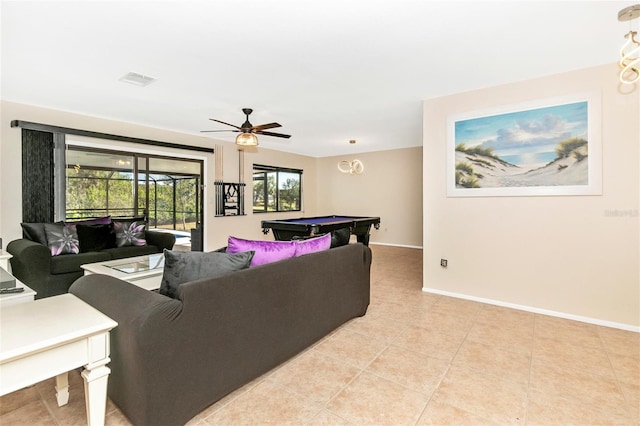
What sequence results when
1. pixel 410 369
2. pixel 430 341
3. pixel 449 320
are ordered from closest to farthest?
1. pixel 410 369
2. pixel 430 341
3. pixel 449 320

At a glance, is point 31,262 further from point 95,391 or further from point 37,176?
point 95,391

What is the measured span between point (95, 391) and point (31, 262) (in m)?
2.86

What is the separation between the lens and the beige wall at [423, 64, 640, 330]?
2824mm

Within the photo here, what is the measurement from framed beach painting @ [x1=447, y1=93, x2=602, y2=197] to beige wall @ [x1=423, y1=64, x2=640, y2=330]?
0.08 m

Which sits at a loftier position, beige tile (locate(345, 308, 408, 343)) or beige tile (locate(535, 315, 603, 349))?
beige tile (locate(345, 308, 408, 343))

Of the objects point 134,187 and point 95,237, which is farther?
point 134,187

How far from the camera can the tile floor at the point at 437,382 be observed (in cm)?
165

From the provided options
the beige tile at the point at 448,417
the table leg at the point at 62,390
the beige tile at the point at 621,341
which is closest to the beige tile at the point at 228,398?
the table leg at the point at 62,390

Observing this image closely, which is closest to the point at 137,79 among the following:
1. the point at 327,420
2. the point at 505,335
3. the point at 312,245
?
the point at 312,245

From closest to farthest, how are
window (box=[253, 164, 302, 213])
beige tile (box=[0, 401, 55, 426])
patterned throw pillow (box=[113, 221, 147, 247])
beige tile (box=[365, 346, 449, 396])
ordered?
beige tile (box=[0, 401, 55, 426])
beige tile (box=[365, 346, 449, 396])
patterned throw pillow (box=[113, 221, 147, 247])
window (box=[253, 164, 302, 213])

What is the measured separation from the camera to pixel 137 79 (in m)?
3.33

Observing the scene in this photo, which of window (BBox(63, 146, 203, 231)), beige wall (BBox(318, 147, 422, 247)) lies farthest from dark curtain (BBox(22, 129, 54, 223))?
beige wall (BBox(318, 147, 422, 247))

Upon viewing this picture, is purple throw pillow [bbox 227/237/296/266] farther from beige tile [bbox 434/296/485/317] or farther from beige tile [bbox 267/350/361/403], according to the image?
beige tile [bbox 434/296/485/317]

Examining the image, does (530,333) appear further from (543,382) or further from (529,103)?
(529,103)
